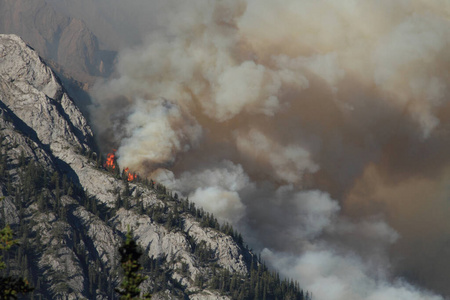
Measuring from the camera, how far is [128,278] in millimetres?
92062

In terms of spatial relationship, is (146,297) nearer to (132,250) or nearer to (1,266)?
(132,250)

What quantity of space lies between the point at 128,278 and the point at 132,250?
4825mm

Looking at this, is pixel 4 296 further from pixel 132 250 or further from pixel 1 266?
pixel 132 250

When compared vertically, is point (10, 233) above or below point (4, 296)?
above

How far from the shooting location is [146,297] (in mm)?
92000

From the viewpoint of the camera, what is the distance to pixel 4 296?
86.9 metres

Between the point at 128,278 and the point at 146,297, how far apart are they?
13.3 feet

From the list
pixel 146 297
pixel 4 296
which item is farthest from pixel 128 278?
pixel 4 296

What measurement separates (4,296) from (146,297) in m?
20.8

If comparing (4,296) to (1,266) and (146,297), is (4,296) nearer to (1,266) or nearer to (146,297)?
(1,266)

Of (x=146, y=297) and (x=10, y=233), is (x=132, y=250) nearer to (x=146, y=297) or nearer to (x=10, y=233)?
(x=146, y=297)

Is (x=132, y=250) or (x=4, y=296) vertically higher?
(x=132, y=250)

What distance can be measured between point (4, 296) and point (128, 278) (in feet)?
59.5

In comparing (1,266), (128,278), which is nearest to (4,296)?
Answer: (1,266)
